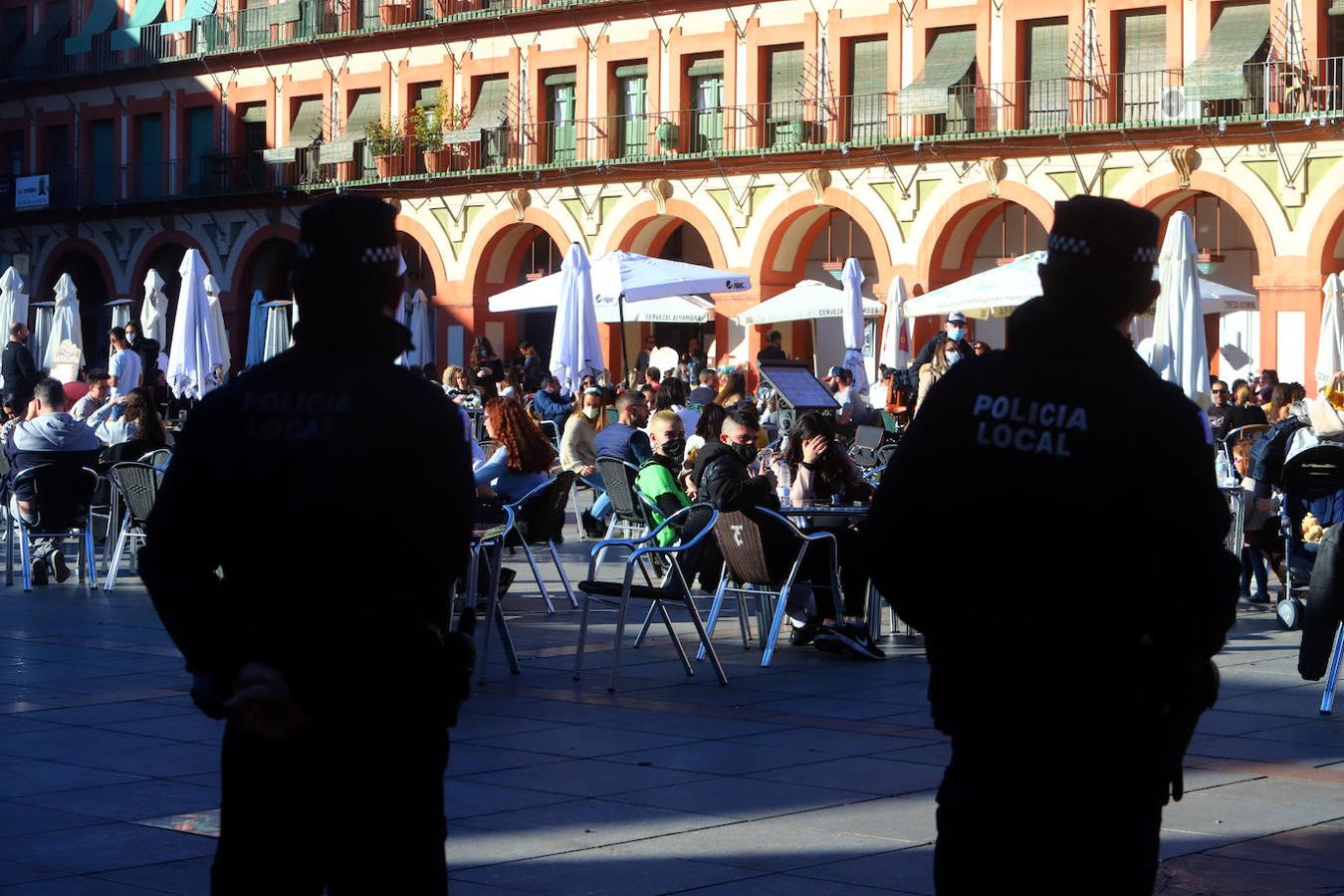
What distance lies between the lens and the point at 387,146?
40812 millimetres

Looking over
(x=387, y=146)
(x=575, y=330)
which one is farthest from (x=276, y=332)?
(x=387, y=146)

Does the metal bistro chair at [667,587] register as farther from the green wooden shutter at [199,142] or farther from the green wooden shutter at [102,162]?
the green wooden shutter at [102,162]

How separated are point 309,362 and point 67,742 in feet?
16.5

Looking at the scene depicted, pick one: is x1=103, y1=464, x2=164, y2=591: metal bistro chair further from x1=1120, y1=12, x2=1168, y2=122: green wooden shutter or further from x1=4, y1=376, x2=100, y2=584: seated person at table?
x1=1120, y1=12, x2=1168, y2=122: green wooden shutter

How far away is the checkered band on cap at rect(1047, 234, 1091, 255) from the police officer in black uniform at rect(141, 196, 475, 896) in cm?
110

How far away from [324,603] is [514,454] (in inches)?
357

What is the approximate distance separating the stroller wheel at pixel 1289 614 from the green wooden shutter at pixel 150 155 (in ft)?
120

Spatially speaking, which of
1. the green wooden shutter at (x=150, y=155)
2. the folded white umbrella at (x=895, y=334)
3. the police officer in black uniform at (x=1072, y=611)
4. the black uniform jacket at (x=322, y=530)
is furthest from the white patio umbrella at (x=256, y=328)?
the police officer in black uniform at (x=1072, y=611)

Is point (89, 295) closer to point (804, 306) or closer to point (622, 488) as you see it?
point (804, 306)

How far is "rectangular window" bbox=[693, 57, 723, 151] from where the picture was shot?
3681 cm

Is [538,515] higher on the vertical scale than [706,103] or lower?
lower

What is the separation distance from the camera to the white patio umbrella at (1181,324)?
16.5 m

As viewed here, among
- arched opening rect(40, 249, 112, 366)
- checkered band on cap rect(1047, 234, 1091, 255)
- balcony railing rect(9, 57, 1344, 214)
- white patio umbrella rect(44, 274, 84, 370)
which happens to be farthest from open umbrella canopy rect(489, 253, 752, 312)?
checkered band on cap rect(1047, 234, 1091, 255)

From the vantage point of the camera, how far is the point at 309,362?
358 cm
